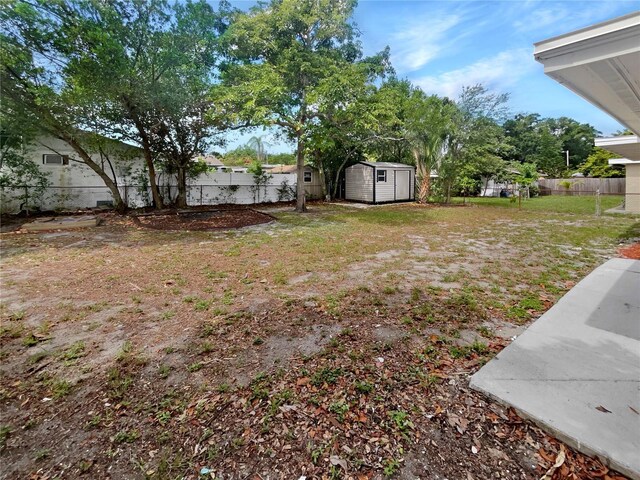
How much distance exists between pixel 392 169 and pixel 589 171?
2216cm

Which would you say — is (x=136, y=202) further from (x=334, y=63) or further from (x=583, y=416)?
(x=583, y=416)

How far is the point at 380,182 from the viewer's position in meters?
16.9

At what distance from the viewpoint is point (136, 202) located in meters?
13.3

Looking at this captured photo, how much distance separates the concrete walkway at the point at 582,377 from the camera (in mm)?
1594

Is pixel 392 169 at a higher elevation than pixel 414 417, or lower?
higher

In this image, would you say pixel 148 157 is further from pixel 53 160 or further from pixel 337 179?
pixel 337 179

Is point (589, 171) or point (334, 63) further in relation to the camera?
point (589, 171)

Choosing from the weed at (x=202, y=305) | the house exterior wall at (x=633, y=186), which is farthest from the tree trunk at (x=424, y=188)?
the weed at (x=202, y=305)

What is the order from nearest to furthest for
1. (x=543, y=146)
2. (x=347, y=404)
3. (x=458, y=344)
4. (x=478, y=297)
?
(x=347, y=404) < (x=458, y=344) < (x=478, y=297) < (x=543, y=146)

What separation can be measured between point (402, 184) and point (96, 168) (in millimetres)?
14282

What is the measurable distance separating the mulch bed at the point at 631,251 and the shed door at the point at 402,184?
11789 millimetres

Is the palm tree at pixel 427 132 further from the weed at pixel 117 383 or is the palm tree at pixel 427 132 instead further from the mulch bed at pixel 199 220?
the weed at pixel 117 383

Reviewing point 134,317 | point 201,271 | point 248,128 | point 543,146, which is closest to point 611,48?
point 134,317

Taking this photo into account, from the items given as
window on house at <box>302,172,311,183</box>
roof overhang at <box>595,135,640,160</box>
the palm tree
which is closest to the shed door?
the palm tree
